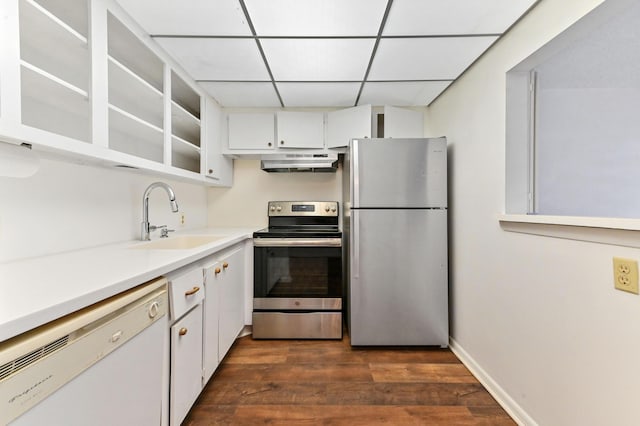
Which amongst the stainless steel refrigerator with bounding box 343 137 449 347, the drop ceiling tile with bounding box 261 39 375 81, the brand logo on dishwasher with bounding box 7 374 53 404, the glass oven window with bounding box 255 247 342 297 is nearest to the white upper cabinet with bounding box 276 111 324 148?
Answer: the drop ceiling tile with bounding box 261 39 375 81

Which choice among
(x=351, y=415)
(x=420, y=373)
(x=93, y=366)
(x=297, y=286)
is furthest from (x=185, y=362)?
(x=420, y=373)

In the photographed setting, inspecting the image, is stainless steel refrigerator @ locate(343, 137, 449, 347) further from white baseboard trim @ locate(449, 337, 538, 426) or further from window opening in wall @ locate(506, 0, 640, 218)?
window opening in wall @ locate(506, 0, 640, 218)

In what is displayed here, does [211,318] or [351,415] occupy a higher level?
[211,318]

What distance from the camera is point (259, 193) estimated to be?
9.66ft

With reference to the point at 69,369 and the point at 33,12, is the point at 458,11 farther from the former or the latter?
the point at 69,369

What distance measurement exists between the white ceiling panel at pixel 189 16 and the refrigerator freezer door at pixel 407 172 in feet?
3.65

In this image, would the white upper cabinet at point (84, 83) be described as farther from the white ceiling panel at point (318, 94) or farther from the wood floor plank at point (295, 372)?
the wood floor plank at point (295, 372)

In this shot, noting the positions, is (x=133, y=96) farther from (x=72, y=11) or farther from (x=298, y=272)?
(x=298, y=272)

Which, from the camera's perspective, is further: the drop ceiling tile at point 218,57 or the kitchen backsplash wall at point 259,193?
the kitchen backsplash wall at point 259,193

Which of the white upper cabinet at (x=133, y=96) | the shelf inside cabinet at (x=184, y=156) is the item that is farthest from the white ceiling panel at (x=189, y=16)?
the shelf inside cabinet at (x=184, y=156)

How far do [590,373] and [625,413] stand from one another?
140 millimetres

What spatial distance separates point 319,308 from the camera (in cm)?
230

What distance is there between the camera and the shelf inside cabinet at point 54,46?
1049mm

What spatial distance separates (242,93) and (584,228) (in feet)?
7.77
